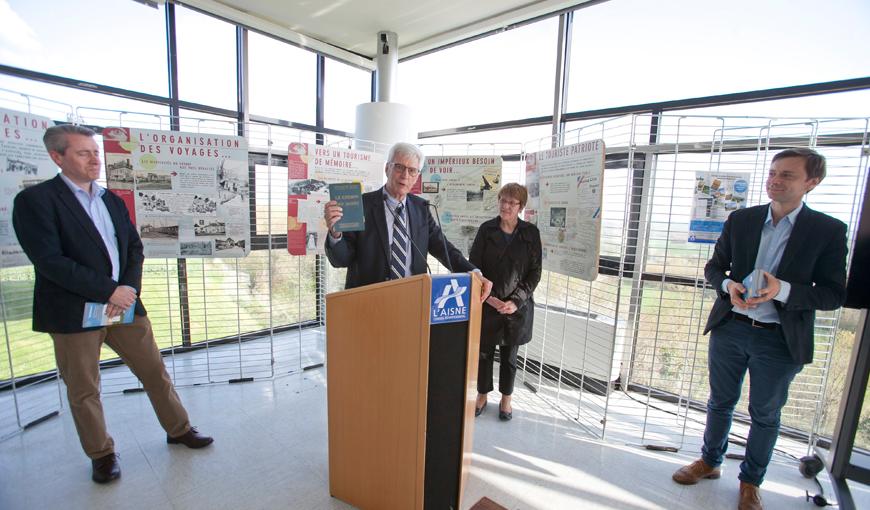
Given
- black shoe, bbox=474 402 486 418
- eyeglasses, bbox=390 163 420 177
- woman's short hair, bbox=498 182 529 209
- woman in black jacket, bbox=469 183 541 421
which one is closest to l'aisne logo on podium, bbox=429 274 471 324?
eyeglasses, bbox=390 163 420 177

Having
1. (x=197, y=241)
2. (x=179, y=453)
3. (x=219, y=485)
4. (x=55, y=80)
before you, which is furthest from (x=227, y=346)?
(x=55, y=80)

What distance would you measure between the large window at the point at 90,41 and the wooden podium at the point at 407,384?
3.17 metres

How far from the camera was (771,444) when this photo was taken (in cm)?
198

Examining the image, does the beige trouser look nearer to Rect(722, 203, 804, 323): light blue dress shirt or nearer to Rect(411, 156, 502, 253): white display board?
Rect(411, 156, 502, 253): white display board

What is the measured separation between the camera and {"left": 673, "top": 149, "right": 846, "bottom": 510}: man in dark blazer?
1.79m

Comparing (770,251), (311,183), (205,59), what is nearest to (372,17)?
(205,59)

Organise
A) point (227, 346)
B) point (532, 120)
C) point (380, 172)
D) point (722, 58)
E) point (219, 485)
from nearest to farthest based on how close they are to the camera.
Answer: point (219, 485)
point (722, 58)
point (380, 172)
point (532, 120)
point (227, 346)

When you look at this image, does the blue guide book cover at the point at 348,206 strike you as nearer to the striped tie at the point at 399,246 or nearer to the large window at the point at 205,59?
the striped tie at the point at 399,246

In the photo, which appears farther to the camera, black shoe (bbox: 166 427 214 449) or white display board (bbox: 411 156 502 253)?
white display board (bbox: 411 156 502 253)

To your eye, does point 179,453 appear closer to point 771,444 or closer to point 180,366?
point 180,366

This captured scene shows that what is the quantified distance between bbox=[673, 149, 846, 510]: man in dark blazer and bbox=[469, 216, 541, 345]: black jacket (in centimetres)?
102

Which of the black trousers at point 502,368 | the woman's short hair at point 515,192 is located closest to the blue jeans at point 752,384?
the black trousers at point 502,368

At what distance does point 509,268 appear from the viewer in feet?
8.79

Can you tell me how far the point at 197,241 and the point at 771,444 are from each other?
152 inches
